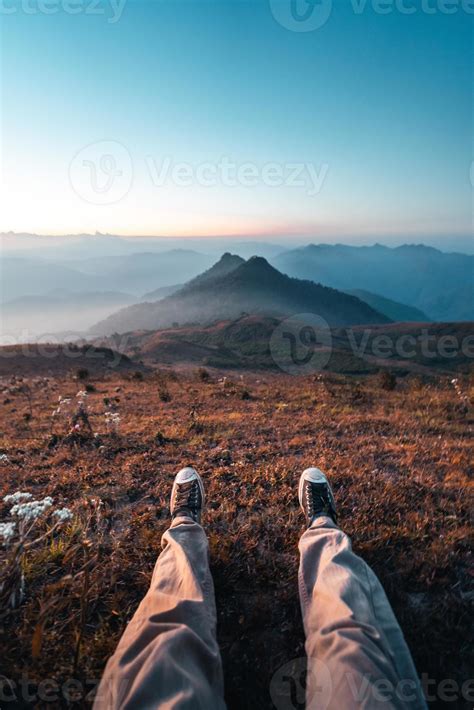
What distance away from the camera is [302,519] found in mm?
3402

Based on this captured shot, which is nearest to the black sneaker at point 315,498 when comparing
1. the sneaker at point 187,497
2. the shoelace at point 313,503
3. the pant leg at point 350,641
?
the shoelace at point 313,503

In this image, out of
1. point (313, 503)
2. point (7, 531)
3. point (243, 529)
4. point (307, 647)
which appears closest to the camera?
point (307, 647)

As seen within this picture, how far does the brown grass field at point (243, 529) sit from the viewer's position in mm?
2098

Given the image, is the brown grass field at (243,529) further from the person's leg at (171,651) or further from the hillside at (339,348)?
the hillside at (339,348)

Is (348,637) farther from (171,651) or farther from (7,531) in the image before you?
(7,531)

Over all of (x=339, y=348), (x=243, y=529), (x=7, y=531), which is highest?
(x=7, y=531)

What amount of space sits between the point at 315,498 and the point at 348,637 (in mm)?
A: 1512

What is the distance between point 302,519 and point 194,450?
2402 millimetres

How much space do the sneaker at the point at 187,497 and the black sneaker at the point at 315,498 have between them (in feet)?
3.57

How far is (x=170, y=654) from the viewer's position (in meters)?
1.75

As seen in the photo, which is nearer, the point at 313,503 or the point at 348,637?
the point at 348,637

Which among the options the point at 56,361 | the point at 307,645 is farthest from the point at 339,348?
the point at 307,645

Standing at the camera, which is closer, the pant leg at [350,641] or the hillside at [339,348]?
the pant leg at [350,641]

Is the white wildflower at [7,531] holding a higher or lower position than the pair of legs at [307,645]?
higher
